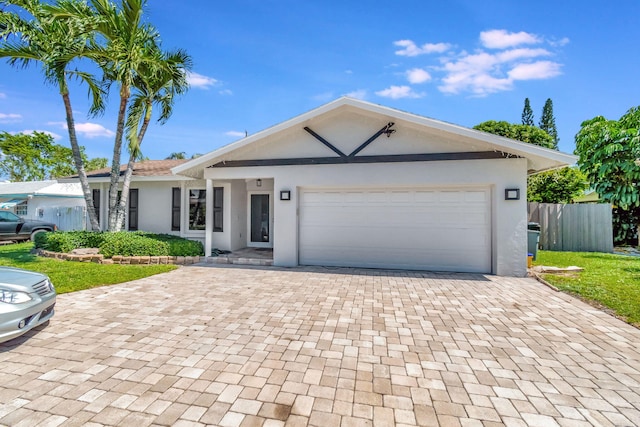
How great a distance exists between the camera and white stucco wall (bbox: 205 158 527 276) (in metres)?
7.70

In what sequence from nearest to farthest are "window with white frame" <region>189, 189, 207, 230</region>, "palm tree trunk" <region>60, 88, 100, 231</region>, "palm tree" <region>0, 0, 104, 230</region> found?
"palm tree" <region>0, 0, 104, 230</region> < "palm tree trunk" <region>60, 88, 100, 231</region> < "window with white frame" <region>189, 189, 207, 230</region>

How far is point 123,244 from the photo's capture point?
9.57m

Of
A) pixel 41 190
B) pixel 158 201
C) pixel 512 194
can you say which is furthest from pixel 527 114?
pixel 41 190

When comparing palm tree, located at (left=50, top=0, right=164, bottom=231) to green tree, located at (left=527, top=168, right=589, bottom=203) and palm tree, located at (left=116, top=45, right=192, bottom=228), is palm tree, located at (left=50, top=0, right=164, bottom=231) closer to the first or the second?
palm tree, located at (left=116, top=45, right=192, bottom=228)

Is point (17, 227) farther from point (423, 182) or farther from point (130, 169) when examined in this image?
point (423, 182)

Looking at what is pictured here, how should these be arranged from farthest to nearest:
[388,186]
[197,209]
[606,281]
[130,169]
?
[197,209], [130,169], [388,186], [606,281]

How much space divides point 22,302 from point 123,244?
21.4 feet

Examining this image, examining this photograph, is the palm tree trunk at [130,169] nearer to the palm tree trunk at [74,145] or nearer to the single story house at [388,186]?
the palm tree trunk at [74,145]

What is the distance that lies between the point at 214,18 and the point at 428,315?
33.3ft

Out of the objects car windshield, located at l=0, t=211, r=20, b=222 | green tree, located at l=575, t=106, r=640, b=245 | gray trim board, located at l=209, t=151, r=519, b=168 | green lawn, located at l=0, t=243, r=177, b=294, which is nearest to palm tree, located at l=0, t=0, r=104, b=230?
gray trim board, located at l=209, t=151, r=519, b=168

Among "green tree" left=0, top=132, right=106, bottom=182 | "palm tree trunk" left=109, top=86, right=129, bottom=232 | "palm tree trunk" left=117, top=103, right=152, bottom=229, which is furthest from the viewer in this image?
"green tree" left=0, top=132, right=106, bottom=182

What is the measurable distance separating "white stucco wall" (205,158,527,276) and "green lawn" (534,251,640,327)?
1.16 meters

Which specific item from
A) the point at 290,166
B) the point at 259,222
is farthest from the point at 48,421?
the point at 259,222

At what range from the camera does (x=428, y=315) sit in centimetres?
495
